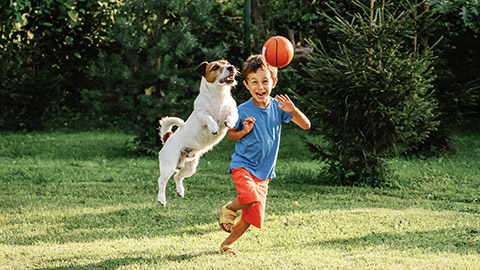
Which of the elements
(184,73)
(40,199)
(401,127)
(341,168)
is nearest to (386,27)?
(401,127)

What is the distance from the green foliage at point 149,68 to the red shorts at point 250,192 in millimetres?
5304

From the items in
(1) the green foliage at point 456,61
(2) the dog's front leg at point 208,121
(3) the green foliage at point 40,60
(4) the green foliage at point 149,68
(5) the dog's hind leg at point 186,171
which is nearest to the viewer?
(2) the dog's front leg at point 208,121

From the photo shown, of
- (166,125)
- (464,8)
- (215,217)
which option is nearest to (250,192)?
(166,125)

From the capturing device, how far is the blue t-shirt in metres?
4.49

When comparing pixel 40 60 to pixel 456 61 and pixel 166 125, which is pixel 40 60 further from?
pixel 166 125

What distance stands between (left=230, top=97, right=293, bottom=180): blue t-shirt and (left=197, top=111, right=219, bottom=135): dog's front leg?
28.6 inches

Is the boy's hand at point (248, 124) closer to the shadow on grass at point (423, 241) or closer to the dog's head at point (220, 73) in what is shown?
the dog's head at point (220, 73)

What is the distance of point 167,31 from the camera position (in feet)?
34.8

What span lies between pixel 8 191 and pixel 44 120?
5811mm

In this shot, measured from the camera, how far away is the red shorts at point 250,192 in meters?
4.45

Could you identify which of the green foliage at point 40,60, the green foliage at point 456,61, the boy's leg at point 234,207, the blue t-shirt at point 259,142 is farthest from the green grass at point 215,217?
the green foliage at point 40,60

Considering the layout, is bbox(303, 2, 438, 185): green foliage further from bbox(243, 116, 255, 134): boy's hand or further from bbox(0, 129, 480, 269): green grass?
bbox(243, 116, 255, 134): boy's hand

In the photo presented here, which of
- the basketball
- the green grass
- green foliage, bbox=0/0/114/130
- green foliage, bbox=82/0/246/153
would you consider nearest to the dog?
the basketball

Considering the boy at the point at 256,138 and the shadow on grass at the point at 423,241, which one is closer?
the boy at the point at 256,138
